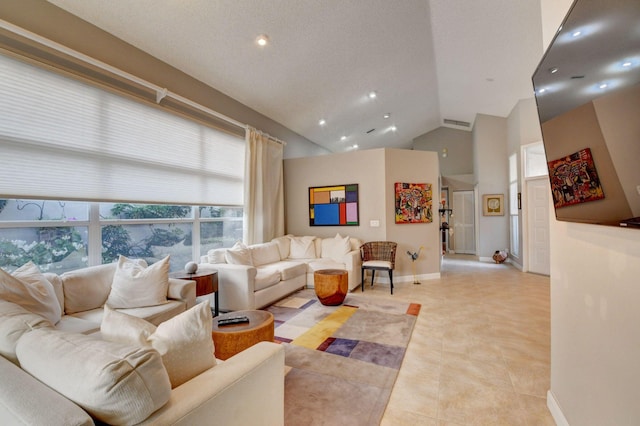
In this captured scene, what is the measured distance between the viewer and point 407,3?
3586 millimetres

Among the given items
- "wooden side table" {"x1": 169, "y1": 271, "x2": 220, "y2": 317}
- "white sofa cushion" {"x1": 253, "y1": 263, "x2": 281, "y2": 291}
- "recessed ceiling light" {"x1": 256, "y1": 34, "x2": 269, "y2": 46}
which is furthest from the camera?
"white sofa cushion" {"x1": 253, "y1": 263, "x2": 281, "y2": 291}

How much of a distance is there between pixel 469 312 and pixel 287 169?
4304 millimetres

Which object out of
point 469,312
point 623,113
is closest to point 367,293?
point 469,312

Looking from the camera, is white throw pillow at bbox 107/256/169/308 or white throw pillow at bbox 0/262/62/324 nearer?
white throw pillow at bbox 0/262/62/324

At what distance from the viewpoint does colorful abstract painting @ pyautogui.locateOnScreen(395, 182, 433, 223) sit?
5359 mm

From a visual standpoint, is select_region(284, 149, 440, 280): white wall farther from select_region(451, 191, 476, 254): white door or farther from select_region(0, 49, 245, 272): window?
select_region(451, 191, 476, 254): white door

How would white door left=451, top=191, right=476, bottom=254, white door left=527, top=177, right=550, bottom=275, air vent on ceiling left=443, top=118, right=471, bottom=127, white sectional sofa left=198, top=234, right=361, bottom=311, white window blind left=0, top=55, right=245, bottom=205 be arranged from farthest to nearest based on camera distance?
white door left=451, top=191, right=476, bottom=254
air vent on ceiling left=443, top=118, right=471, bottom=127
white door left=527, top=177, right=550, bottom=275
white sectional sofa left=198, top=234, right=361, bottom=311
white window blind left=0, top=55, right=245, bottom=205

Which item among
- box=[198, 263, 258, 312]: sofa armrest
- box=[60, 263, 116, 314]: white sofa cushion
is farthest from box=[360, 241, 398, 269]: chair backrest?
box=[60, 263, 116, 314]: white sofa cushion

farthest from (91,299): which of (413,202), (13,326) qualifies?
(413,202)

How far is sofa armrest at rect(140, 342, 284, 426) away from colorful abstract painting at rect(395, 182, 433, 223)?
4.40 m

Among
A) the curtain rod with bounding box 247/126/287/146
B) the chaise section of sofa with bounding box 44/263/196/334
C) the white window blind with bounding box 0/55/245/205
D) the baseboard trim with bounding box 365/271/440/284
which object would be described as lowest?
the baseboard trim with bounding box 365/271/440/284

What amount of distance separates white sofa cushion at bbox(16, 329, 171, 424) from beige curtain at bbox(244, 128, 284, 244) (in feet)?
13.4

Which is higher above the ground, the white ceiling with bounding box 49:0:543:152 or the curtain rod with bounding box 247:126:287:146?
the white ceiling with bounding box 49:0:543:152

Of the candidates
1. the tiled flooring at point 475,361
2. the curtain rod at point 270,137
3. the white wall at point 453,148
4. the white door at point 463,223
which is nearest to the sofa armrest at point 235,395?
the tiled flooring at point 475,361
